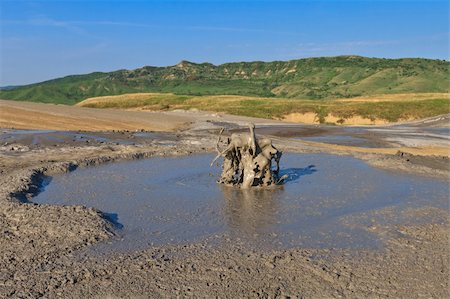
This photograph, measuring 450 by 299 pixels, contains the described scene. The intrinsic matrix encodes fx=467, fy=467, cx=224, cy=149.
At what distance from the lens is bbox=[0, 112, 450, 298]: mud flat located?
809 centimetres

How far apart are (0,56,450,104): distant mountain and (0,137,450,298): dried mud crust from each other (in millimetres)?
99390

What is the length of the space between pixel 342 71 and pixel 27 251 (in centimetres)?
13050

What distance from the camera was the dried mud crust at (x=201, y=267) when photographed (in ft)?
26.0

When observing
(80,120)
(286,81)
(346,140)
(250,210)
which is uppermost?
(286,81)

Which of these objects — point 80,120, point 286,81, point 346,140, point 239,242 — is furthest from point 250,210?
point 286,81

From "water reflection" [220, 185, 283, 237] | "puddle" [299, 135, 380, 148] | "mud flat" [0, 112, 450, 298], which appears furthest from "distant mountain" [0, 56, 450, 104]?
"water reflection" [220, 185, 283, 237]

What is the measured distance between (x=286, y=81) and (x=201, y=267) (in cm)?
13388

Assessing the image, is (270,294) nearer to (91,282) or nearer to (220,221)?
(91,282)

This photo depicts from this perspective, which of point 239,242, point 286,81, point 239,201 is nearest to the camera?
point 239,242

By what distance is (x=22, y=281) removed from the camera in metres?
8.07

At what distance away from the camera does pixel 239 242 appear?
1045 cm

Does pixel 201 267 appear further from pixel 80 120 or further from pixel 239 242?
pixel 80 120

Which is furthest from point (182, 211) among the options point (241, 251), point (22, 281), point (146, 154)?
point (146, 154)

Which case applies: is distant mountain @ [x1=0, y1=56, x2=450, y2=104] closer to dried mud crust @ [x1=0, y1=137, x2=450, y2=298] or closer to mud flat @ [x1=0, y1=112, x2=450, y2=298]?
mud flat @ [x1=0, y1=112, x2=450, y2=298]
